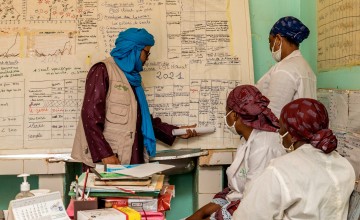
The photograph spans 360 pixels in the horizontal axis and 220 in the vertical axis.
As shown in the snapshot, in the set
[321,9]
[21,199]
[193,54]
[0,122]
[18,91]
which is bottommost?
[21,199]

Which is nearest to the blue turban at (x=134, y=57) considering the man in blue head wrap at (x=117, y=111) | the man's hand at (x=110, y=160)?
the man in blue head wrap at (x=117, y=111)

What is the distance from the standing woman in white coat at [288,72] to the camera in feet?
9.10

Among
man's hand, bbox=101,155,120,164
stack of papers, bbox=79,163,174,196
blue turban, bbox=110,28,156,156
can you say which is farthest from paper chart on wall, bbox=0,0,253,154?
stack of papers, bbox=79,163,174,196

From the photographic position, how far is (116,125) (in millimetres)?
2793

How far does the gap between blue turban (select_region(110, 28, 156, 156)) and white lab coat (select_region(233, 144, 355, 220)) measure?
1.33m

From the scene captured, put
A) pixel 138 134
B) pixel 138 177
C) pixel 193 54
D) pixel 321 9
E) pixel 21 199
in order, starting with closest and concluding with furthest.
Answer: pixel 21 199
pixel 138 177
pixel 138 134
pixel 321 9
pixel 193 54

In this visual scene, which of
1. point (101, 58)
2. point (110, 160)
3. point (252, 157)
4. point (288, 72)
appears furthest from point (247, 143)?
point (101, 58)

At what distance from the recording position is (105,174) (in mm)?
1840

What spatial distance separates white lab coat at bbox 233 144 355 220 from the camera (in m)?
1.62

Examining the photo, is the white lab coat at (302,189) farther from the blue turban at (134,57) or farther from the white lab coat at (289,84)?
the blue turban at (134,57)

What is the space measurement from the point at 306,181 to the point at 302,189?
0.03m

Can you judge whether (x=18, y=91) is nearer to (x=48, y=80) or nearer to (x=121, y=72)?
(x=48, y=80)

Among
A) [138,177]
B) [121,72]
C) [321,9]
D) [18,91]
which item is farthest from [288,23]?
[18,91]

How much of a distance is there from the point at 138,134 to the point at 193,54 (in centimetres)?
79
